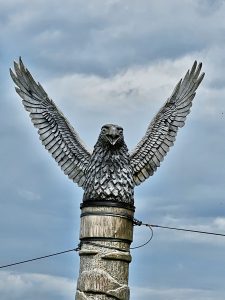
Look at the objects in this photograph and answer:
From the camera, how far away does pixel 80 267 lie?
26.3 ft

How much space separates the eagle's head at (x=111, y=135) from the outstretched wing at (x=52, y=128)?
115 cm

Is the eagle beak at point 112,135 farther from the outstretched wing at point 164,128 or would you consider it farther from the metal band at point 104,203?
the outstretched wing at point 164,128

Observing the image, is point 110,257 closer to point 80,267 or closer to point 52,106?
point 80,267

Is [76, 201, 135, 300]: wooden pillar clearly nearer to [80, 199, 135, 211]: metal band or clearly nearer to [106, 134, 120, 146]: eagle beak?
[80, 199, 135, 211]: metal band

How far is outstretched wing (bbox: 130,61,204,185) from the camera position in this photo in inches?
383

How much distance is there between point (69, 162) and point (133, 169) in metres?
1.09

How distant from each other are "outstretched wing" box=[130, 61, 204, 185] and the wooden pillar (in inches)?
64.8

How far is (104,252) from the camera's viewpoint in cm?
782

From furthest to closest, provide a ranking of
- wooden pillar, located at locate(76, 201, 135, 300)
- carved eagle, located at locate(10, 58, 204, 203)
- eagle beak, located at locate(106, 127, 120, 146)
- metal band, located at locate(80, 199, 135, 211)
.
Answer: carved eagle, located at locate(10, 58, 204, 203) < eagle beak, located at locate(106, 127, 120, 146) < metal band, located at locate(80, 199, 135, 211) < wooden pillar, located at locate(76, 201, 135, 300)

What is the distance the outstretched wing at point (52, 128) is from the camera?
Answer: 9.66m

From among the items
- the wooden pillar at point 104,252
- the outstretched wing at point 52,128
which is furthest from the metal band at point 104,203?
the outstretched wing at point 52,128

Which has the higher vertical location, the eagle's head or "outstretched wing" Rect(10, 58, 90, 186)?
"outstretched wing" Rect(10, 58, 90, 186)

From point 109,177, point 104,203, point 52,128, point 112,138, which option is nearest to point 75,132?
point 52,128

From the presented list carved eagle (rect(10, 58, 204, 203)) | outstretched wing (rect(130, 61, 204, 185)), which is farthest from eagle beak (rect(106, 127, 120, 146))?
outstretched wing (rect(130, 61, 204, 185))
